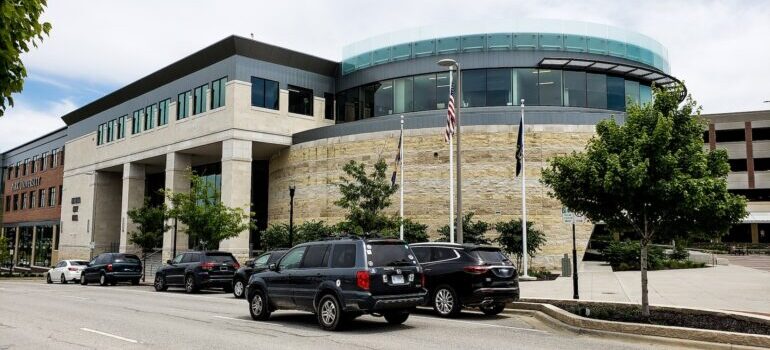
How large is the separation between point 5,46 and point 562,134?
1162 inches

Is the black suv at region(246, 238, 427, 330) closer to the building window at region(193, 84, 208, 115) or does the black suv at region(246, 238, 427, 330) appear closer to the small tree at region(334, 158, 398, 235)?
the small tree at region(334, 158, 398, 235)

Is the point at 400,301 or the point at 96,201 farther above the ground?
the point at 96,201

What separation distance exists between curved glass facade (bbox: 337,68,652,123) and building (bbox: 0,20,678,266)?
0.07 m

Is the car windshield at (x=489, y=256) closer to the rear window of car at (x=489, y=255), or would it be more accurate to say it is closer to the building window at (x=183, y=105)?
the rear window of car at (x=489, y=255)

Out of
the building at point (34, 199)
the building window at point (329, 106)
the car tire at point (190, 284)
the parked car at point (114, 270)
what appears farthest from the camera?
the building at point (34, 199)

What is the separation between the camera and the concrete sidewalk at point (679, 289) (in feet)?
Result: 55.9

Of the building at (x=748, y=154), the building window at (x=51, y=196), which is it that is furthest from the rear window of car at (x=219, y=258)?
the building at (x=748, y=154)

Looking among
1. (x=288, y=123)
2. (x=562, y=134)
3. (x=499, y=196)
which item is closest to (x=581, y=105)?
(x=562, y=134)

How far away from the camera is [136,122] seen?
52969 millimetres

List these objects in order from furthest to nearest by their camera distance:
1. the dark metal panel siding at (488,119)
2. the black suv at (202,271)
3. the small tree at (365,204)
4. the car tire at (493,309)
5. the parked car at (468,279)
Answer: the dark metal panel siding at (488,119) → the small tree at (365,204) → the black suv at (202,271) → the car tire at (493,309) → the parked car at (468,279)

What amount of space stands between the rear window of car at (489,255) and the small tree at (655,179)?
2.28 metres

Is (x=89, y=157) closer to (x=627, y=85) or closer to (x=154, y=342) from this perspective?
(x=627, y=85)

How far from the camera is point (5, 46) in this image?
21.2 ft

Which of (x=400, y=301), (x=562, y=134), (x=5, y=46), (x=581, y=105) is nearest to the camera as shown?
(x=5, y=46)
